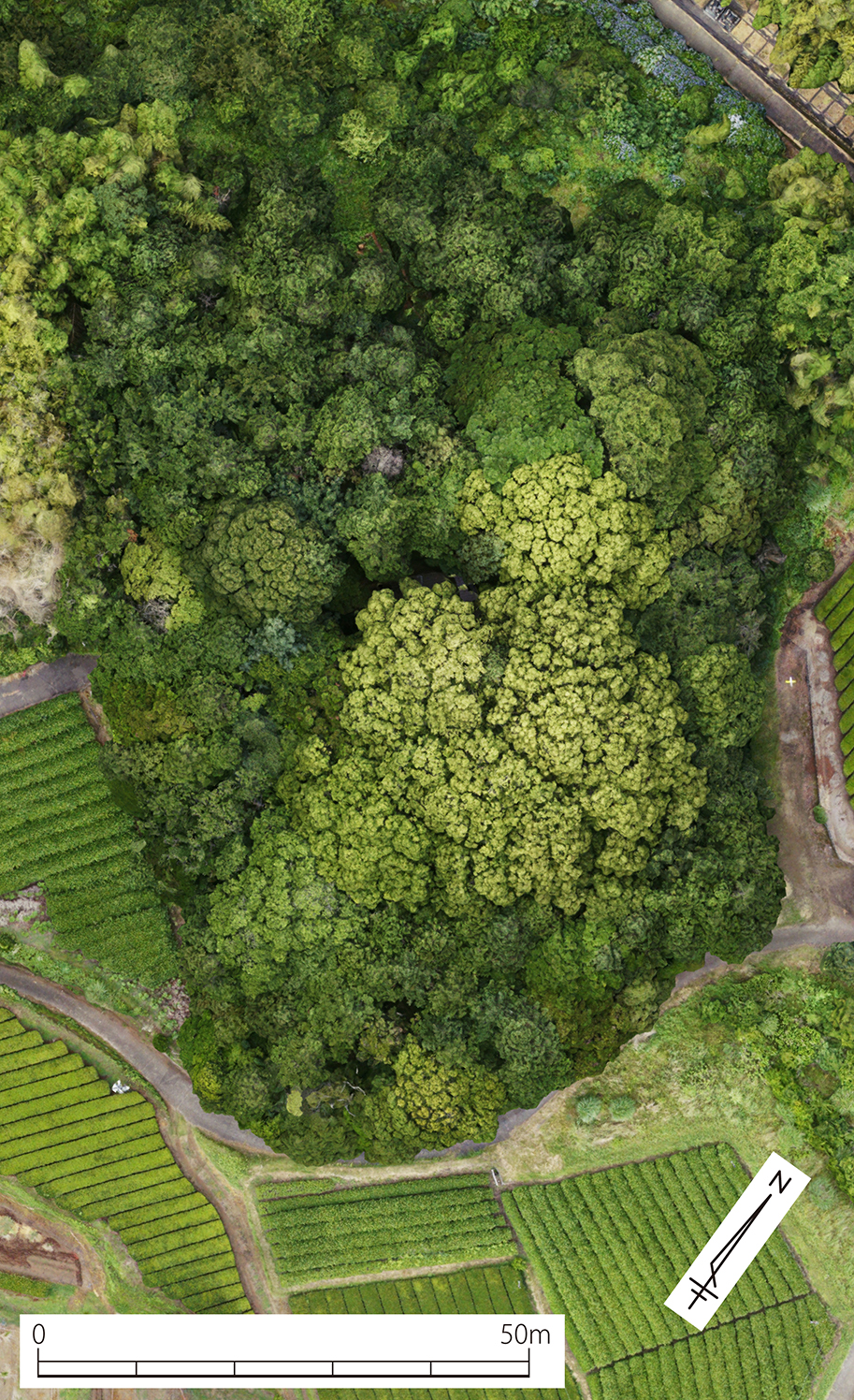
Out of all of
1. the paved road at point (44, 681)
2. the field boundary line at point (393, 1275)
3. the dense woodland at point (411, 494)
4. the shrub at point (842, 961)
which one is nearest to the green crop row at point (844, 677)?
the dense woodland at point (411, 494)

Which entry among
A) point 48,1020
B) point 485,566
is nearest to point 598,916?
point 485,566

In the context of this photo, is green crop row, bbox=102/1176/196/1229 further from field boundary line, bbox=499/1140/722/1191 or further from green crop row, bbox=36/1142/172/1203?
field boundary line, bbox=499/1140/722/1191

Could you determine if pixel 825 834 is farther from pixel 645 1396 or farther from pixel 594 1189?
pixel 645 1396

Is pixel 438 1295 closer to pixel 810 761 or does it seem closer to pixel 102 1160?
pixel 102 1160

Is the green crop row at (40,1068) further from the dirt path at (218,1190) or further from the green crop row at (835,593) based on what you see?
the green crop row at (835,593)

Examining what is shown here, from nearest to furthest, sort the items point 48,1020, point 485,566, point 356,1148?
point 485,566 → point 356,1148 → point 48,1020

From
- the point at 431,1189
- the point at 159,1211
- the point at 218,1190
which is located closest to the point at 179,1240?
the point at 159,1211
